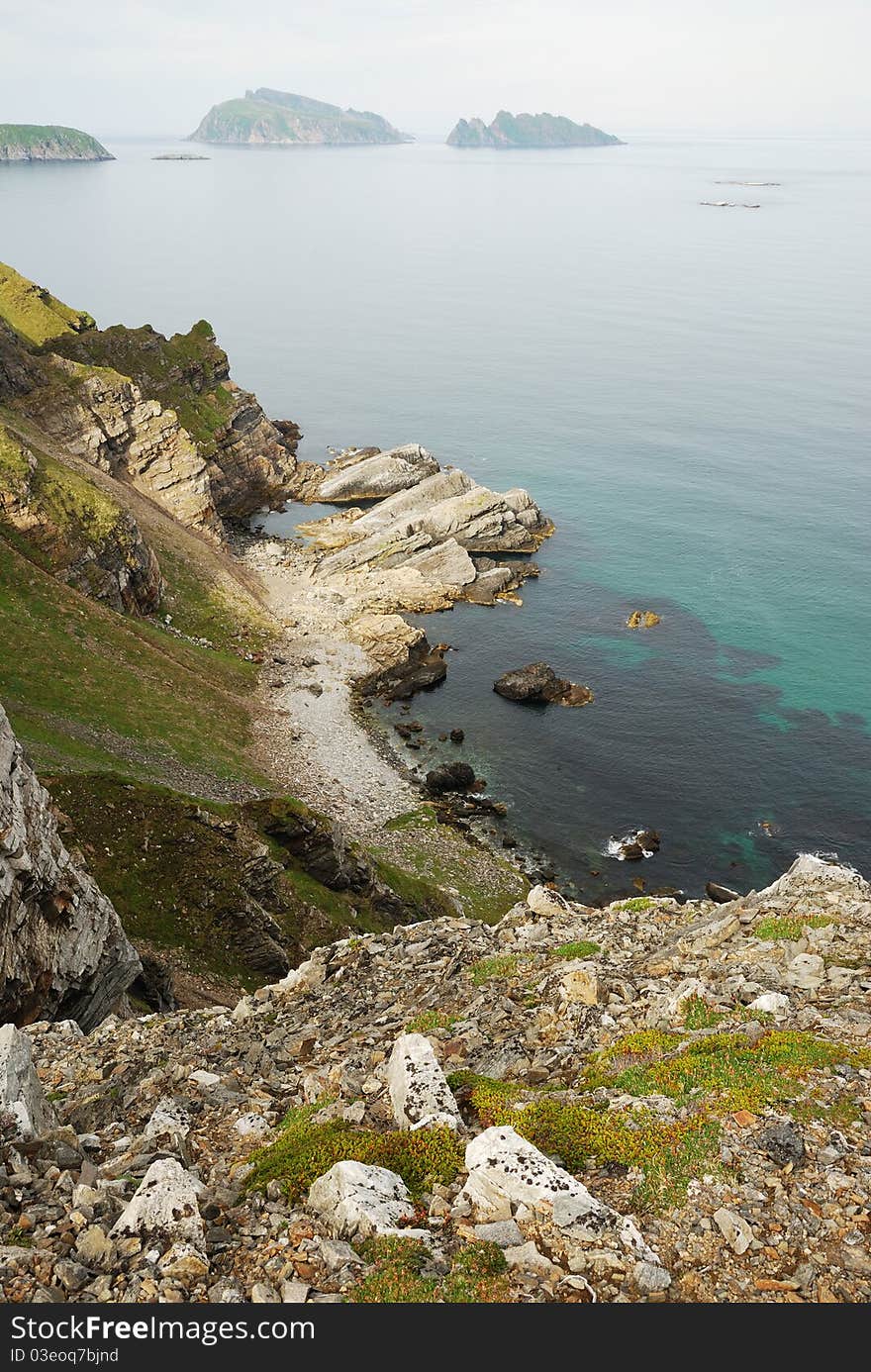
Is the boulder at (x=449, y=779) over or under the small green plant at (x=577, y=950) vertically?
under

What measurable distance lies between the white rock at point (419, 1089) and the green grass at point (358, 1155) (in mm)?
430

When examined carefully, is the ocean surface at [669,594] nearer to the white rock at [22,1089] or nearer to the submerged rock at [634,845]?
the submerged rock at [634,845]

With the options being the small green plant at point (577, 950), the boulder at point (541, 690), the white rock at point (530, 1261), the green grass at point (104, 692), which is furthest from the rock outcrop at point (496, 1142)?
the boulder at point (541, 690)

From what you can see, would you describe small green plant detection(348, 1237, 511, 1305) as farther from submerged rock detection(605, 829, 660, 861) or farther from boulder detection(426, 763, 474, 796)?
boulder detection(426, 763, 474, 796)

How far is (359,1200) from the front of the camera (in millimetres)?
12562

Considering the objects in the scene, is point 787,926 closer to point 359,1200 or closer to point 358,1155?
point 358,1155

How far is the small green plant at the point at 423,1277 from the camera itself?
10820 millimetres

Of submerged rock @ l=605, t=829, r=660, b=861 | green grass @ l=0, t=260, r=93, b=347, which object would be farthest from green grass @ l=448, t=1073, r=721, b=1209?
green grass @ l=0, t=260, r=93, b=347

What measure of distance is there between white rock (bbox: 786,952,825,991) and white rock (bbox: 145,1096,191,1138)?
43.4 ft

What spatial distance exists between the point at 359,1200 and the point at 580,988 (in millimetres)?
9484

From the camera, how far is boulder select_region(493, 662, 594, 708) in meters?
83.2

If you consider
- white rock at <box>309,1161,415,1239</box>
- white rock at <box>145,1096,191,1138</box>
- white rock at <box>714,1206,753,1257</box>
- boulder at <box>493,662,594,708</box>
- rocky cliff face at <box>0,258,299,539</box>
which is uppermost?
rocky cliff face at <box>0,258,299,539</box>

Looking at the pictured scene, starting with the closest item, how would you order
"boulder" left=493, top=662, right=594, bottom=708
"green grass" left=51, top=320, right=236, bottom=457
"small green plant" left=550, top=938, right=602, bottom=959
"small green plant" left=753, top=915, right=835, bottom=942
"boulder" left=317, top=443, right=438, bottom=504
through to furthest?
"small green plant" left=753, top=915, right=835, bottom=942
"small green plant" left=550, top=938, right=602, bottom=959
"boulder" left=493, top=662, right=594, bottom=708
"green grass" left=51, top=320, right=236, bottom=457
"boulder" left=317, top=443, right=438, bottom=504

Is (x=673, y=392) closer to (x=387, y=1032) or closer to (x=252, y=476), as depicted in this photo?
(x=252, y=476)
